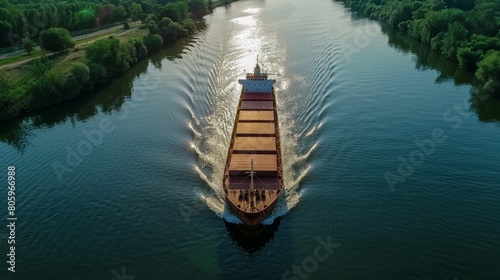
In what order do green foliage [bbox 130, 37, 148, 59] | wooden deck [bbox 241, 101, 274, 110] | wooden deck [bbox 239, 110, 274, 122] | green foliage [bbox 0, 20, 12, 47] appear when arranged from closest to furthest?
wooden deck [bbox 239, 110, 274, 122], wooden deck [bbox 241, 101, 274, 110], green foliage [bbox 0, 20, 12, 47], green foliage [bbox 130, 37, 148, 59]

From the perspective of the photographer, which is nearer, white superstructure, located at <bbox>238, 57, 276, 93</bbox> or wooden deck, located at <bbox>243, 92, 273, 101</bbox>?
wooden deck, located at <bbox>243, 92, 273, 101</bbox>

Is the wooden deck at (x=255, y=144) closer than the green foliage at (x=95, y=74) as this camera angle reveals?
Yes

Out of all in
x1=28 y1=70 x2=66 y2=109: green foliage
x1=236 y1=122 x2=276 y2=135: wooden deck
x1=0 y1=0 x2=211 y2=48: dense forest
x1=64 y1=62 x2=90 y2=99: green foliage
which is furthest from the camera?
x1=0 y1=0 x2=211 y2=48: dense forest

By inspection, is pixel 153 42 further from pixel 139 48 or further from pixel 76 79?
pixel 76 79

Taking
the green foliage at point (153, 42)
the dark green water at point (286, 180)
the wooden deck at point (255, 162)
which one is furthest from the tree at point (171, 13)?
the wooden deck at point (255, 162)

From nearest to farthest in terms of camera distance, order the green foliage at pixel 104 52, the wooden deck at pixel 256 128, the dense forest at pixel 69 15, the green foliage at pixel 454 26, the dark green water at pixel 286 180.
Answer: the dark green water at pixel 286 180, the wooden deck at pixel 256 128, the green foliage at pixel 454 26, the green foliage at pixel 104 52, the dense forest at pixel 69 15

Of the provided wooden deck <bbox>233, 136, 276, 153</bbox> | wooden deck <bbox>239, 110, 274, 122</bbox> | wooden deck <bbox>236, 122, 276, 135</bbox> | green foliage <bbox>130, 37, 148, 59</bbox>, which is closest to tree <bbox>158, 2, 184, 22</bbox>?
green foliage <bbox>130, 37, 148, 59</bbox>

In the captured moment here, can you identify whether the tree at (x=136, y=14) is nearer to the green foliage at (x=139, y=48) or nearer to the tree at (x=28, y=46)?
the green foliage at (x=139, y=48)

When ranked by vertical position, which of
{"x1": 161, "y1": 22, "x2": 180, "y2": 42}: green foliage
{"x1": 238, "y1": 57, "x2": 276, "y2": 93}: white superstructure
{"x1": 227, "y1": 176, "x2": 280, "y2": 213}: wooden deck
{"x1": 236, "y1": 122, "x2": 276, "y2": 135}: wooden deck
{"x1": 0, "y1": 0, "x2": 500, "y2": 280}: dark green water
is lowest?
{"x1": 0, "y1": 0, "x2": 500, "y2": 280}: dark green water

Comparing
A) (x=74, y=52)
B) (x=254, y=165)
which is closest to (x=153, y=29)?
(x=74, y=52)

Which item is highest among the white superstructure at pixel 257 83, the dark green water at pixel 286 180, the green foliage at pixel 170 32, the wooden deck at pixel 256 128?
the green foliage at pixel 170 32

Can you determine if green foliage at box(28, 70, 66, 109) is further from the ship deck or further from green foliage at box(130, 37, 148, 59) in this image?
the ship deck
